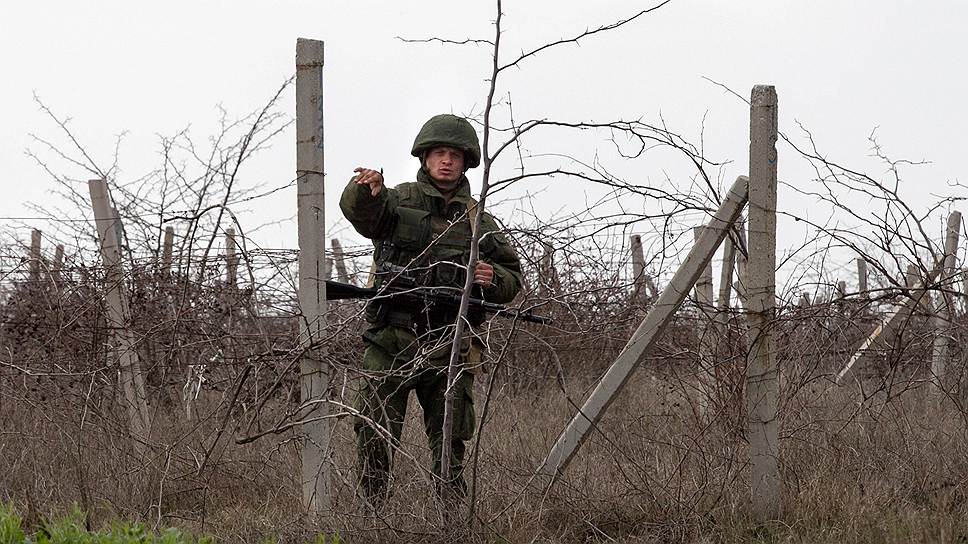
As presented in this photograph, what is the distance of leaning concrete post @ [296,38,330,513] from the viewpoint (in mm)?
4496

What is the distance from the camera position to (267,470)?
18.5ft

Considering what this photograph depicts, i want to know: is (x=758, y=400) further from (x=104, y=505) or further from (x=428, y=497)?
(x=104, y=505)

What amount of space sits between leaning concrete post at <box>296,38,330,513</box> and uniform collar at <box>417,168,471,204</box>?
0.55m

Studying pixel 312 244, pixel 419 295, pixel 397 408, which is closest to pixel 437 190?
pixel 419 295

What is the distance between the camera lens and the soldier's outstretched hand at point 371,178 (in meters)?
4.46

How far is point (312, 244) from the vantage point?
452cm

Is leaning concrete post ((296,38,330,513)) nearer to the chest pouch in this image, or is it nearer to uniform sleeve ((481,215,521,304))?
the chest pouch

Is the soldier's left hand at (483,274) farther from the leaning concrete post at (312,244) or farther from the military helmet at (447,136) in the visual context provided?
the leaning concrete post at (312,244)

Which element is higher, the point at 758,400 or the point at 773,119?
the point at 773,119

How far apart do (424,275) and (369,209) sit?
0.38 meters

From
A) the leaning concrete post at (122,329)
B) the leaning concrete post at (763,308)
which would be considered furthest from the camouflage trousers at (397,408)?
the leaning concrete post at (122,329)

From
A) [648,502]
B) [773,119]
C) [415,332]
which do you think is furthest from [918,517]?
[415,332]

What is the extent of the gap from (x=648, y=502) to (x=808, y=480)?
30.1 inches

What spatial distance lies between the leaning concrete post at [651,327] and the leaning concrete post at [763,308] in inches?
3.8
